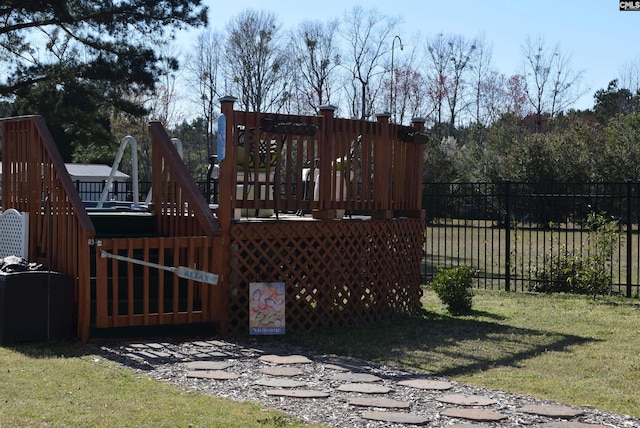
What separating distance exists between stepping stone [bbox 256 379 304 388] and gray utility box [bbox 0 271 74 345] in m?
2.54

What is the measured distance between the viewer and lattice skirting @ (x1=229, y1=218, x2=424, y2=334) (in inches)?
362

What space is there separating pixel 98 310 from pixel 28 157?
7.41ft

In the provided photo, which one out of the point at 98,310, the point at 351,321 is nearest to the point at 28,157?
the point at 98,310

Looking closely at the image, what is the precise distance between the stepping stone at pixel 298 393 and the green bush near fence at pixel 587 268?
27.7ft

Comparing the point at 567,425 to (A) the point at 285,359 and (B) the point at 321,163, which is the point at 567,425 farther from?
(B) the point at 321,163

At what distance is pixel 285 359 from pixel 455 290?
13.7ft

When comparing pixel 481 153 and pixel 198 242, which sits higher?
pixel 481 153

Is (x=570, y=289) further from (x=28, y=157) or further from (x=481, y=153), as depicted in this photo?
(x=481, y=153)

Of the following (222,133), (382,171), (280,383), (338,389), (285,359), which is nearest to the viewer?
(338,389)

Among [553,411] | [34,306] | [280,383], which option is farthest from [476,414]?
[34,306]

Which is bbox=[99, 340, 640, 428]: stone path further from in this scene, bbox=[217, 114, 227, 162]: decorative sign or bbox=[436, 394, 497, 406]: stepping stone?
bbox=[217, 114, 227, 162]: decorative sign

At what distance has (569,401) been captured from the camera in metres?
6.20

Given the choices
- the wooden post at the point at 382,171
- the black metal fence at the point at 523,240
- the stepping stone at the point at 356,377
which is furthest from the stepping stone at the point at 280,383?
the black metal fence at the point at 523,240

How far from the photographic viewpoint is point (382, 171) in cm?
1031
